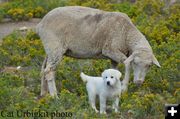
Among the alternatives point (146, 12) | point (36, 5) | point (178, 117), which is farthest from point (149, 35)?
point (178, 117)

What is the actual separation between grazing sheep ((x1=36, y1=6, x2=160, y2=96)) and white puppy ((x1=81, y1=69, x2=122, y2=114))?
102 cm

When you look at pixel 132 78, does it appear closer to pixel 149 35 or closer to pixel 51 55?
pixel 51 55

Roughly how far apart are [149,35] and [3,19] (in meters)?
4.55

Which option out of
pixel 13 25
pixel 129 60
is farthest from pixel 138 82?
pixel 13 25

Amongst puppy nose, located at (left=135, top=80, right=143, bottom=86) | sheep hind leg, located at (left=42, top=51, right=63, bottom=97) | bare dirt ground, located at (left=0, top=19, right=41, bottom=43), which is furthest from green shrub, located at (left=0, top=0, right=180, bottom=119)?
bare dirt ground, located at (left=0, top=19, right=41, bottom=43)

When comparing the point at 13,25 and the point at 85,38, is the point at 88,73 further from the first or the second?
the point at 13,25

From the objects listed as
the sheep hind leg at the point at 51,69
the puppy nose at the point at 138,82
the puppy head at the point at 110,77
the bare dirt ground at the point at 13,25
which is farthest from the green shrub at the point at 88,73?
the bare dirt ground at the point at 13,25

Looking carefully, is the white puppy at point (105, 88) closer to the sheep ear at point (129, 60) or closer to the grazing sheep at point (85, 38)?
the sheep ear at point (129, 60)

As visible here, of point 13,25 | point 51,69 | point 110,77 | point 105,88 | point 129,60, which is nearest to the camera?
point 110,77

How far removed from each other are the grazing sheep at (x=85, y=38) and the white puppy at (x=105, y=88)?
1022 mm

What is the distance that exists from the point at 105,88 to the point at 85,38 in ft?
5.18

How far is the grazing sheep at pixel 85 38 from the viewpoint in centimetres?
1362

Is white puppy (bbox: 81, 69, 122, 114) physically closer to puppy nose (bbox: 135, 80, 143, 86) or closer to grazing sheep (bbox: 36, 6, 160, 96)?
puppy nose (bbox: 135, 80, 143, 86)

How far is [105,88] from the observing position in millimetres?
12422
